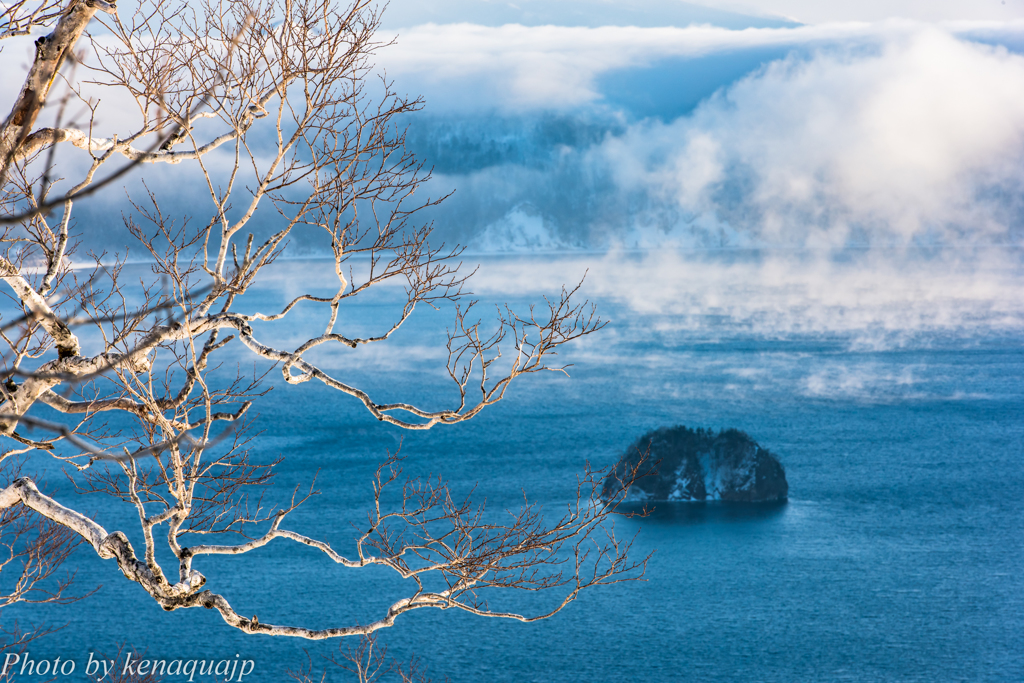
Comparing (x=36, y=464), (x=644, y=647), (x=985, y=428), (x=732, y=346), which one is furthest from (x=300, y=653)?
(x=732, y=346)

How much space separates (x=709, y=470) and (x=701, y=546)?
10.9 meters

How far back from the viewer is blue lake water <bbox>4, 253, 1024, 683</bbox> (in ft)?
149

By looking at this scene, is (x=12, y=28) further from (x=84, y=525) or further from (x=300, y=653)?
(x=300, y=653)

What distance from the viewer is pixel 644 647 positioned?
4575 centimetres

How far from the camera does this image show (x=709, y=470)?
6812 centimetres

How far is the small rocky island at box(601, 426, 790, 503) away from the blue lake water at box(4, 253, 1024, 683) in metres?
1.44

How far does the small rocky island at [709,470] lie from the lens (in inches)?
2616

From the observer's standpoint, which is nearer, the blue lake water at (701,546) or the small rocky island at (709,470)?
the blue lake water at (701,546)

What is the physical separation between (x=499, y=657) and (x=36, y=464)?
45.8 m

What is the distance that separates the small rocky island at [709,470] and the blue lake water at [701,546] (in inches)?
56.8

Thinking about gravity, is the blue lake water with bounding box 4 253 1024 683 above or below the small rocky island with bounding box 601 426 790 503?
below

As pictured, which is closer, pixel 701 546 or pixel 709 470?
pixel 701 546

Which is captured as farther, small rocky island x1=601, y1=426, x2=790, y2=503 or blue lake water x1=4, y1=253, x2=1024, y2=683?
small rocky island x1=601, y1=426, x2=790, y2=503

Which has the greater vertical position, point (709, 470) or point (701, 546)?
point (709, 470)
